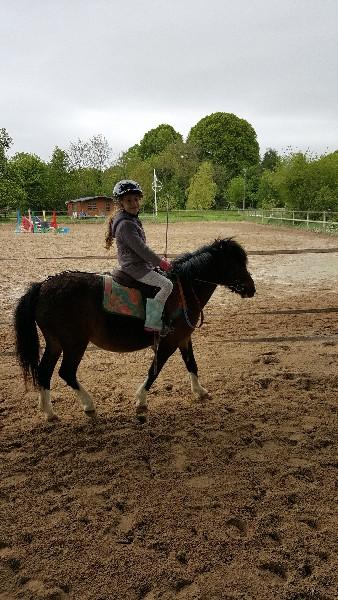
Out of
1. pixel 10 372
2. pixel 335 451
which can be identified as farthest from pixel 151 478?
pixel 10 372

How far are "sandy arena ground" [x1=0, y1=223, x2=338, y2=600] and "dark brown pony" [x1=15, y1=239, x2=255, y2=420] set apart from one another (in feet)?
1.65

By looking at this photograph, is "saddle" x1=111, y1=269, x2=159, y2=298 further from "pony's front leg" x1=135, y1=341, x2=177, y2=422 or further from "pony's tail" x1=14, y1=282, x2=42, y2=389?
"pony's tail" x1=14, y1=282, x2=42, y2=389

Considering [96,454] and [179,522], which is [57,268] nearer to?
[96,454]

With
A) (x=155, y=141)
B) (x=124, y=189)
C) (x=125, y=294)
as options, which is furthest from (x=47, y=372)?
(x=155, y=141)

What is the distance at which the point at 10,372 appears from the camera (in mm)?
5297

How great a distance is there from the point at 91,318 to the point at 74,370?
0.56 metres

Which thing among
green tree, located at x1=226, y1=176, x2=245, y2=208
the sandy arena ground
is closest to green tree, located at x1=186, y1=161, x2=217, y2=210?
green tree, located at x1=226, y1=176, x2=245, y2=208

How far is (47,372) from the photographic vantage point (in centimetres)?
409

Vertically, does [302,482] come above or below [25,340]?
below

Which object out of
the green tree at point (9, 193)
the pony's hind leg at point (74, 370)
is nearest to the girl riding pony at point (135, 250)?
the pony's hind leg at point (74, 370)

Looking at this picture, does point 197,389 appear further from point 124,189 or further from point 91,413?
point 124,189

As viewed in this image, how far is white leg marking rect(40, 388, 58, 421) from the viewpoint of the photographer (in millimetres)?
4043

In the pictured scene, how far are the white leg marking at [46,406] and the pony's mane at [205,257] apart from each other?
177 cm

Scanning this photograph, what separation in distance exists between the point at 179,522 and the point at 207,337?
408cm
